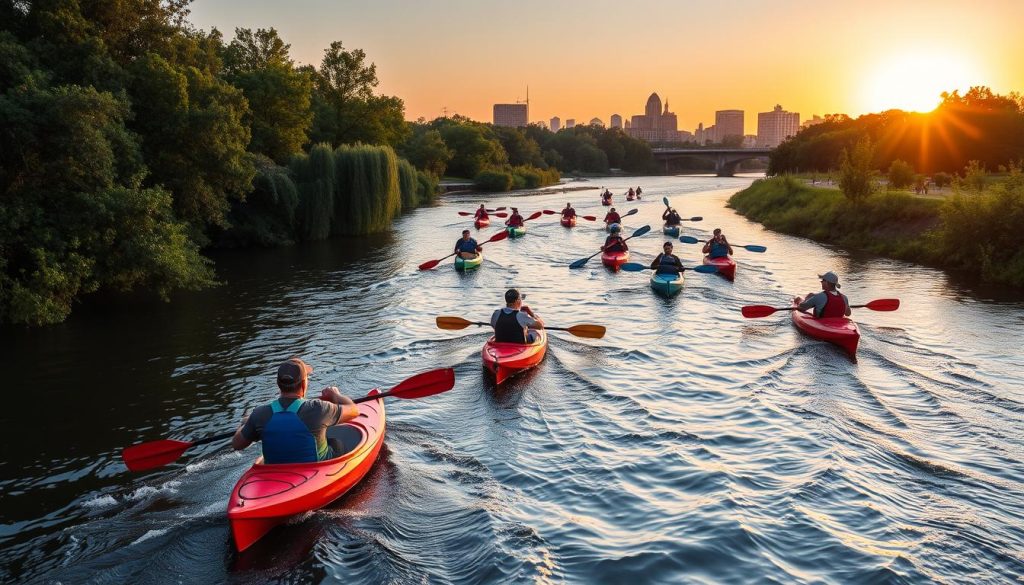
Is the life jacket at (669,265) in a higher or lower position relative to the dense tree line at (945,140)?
lower

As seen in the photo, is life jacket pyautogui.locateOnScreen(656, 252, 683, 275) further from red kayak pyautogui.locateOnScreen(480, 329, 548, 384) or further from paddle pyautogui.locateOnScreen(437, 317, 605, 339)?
red kayak pyautogui.locateOnScreen(480, 329, 548, 384)

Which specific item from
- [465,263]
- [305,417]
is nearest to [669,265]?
[465,263]

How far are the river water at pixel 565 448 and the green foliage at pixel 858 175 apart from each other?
46.0 ft

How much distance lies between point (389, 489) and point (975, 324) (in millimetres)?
15793

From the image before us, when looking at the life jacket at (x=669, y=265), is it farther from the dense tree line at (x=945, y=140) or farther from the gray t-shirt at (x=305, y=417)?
the dense tree line at (x=945, y=140)

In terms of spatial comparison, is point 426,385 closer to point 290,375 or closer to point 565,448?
point 565,448

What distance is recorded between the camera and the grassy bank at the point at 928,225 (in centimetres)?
2391

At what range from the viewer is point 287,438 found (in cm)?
823

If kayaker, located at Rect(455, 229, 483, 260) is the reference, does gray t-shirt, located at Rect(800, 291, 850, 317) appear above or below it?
below

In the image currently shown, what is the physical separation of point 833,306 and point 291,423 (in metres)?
12.2

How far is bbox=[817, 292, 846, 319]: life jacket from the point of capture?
15.7 m

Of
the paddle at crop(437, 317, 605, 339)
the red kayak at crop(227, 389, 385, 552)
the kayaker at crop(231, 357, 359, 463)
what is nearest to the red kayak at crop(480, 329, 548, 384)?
the paddle at crop(437, 317, 605, 339)

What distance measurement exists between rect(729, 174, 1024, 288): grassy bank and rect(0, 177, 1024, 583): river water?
4474 millimetres

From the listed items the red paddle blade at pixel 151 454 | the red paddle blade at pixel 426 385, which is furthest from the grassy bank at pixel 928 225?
the red paddle blade at pixel 151 454
